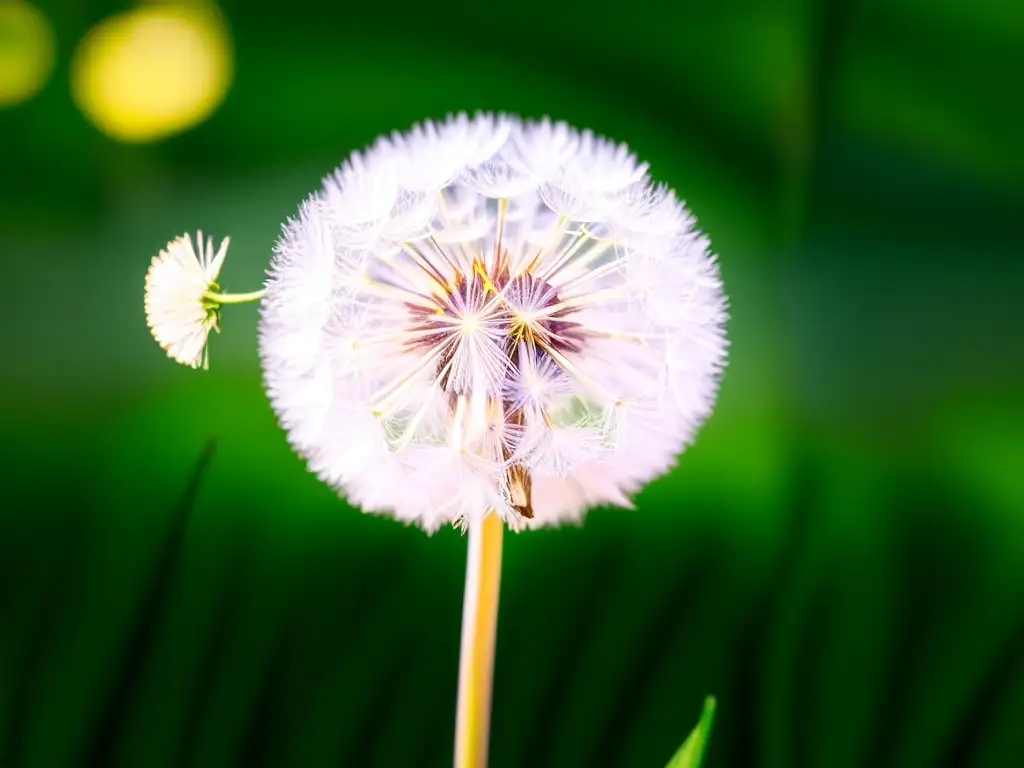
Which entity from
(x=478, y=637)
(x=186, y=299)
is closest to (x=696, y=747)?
(x=478, y=637)

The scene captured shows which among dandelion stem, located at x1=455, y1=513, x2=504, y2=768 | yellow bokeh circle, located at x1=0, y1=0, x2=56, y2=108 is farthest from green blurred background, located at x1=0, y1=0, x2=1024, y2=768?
dandelion stem, located at x1=455, y1=513, x2=504, y2=768

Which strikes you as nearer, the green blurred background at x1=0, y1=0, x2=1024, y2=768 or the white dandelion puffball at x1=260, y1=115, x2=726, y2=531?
the white dandelion puffball at x1=260, y1=115, x2=726, y2=531

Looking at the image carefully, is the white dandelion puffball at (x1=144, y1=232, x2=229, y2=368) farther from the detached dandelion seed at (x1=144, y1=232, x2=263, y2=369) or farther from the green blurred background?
the green blurred background

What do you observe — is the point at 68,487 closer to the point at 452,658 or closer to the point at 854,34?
the point at 452,658

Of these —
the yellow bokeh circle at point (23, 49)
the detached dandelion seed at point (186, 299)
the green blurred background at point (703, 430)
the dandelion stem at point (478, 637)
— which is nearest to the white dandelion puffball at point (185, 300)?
the detached dandelion seed at point (186, 299)

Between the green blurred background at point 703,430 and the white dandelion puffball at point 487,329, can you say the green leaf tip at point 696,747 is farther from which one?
the green blurred background at point 703,430

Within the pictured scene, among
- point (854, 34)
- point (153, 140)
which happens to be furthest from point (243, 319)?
point (854, 34)

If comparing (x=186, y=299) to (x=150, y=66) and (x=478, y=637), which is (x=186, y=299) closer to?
(x=478, y=637)
